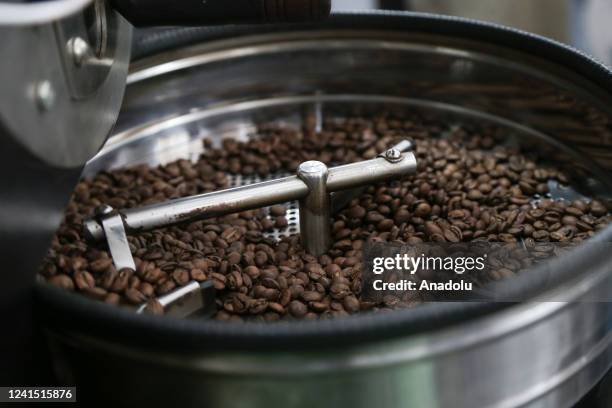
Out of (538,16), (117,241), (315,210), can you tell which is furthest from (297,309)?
(538,16)

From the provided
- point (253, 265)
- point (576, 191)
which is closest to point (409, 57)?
point (576, 191)

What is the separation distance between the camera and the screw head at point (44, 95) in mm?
706

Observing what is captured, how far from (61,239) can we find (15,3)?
465 mm

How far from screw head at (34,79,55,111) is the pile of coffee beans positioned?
0.25m

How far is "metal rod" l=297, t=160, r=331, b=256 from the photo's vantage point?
38.3 inches

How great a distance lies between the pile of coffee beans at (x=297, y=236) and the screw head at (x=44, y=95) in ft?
0.83

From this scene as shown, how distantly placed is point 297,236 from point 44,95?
462 mm

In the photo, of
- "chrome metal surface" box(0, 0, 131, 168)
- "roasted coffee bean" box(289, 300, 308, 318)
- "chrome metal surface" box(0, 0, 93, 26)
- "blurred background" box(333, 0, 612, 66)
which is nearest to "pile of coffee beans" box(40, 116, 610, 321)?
"roasted coffee bean" box(289, 300, 308, 318)

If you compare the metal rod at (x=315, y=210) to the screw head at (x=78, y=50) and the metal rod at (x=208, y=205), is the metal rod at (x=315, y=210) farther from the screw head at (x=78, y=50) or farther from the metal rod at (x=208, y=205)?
the screw head at (x=78, y=50)

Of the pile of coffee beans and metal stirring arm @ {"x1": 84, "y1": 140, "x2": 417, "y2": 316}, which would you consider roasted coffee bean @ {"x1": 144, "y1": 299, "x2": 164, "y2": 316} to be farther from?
metal stirring arm @ {"x1": 84, "y1": 140, "x2": 417, "y2": 316}

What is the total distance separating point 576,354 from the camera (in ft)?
2.50

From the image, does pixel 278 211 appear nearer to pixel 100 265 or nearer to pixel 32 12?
pixel 100 265

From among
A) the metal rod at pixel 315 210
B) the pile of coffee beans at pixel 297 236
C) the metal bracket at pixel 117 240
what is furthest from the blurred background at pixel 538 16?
the metal bracket at pixel 117 240

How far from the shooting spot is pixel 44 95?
28.0 inches
